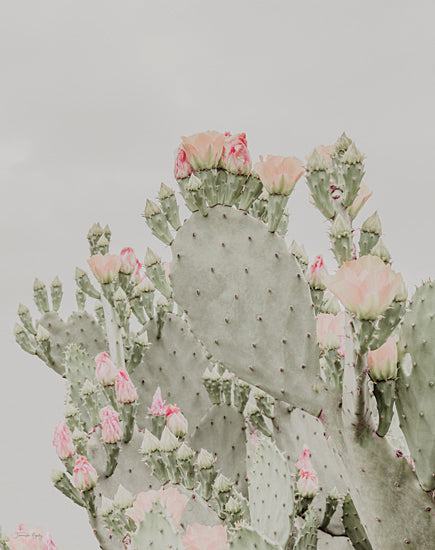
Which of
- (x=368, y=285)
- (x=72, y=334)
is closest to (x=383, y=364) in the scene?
(x=368, y=285)

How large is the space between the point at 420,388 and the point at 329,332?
320mm

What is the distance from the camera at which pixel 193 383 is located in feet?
10.2

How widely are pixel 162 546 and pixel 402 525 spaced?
54 cm

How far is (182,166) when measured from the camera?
5.35 feet

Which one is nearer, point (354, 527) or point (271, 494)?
point (271, 494)

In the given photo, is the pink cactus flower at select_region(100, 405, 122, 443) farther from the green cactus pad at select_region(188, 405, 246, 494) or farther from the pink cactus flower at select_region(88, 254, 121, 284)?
the pink cactus flower at select_region(88, 254, 121, 284)

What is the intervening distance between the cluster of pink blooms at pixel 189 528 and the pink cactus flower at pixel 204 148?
794 millimetres

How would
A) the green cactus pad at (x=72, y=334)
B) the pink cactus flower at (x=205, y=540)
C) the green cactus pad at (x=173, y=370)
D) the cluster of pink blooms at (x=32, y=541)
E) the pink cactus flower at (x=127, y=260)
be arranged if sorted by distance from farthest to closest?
1. the green cactus pad at (x=72, y=334)
2. the green cactus pad at (x=173, y=370)
3. the pink cactus flower at (x=127, y=260)
4. the cluster of pink blooms at (x=32, y=541)
5. the pink cactus flower at (x=205, y=540)

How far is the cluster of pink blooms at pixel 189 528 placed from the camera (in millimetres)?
1370

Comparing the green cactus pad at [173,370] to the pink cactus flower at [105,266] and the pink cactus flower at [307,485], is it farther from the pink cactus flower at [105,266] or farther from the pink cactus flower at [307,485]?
the pink cactus flower at [307,485]

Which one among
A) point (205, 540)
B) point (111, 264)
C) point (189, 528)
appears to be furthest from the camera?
point (111, 264)

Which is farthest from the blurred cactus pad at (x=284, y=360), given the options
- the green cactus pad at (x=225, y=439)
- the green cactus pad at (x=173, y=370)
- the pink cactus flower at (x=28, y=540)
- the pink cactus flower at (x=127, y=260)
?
the green cactus pad at (x=173, y=370)

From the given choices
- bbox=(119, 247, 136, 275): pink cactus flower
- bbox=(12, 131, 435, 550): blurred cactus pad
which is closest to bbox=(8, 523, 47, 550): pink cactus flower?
bbox=(12, 131, 435, 550): blurred cactus pad

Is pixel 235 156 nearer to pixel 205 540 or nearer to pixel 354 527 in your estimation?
pixel 205 540
